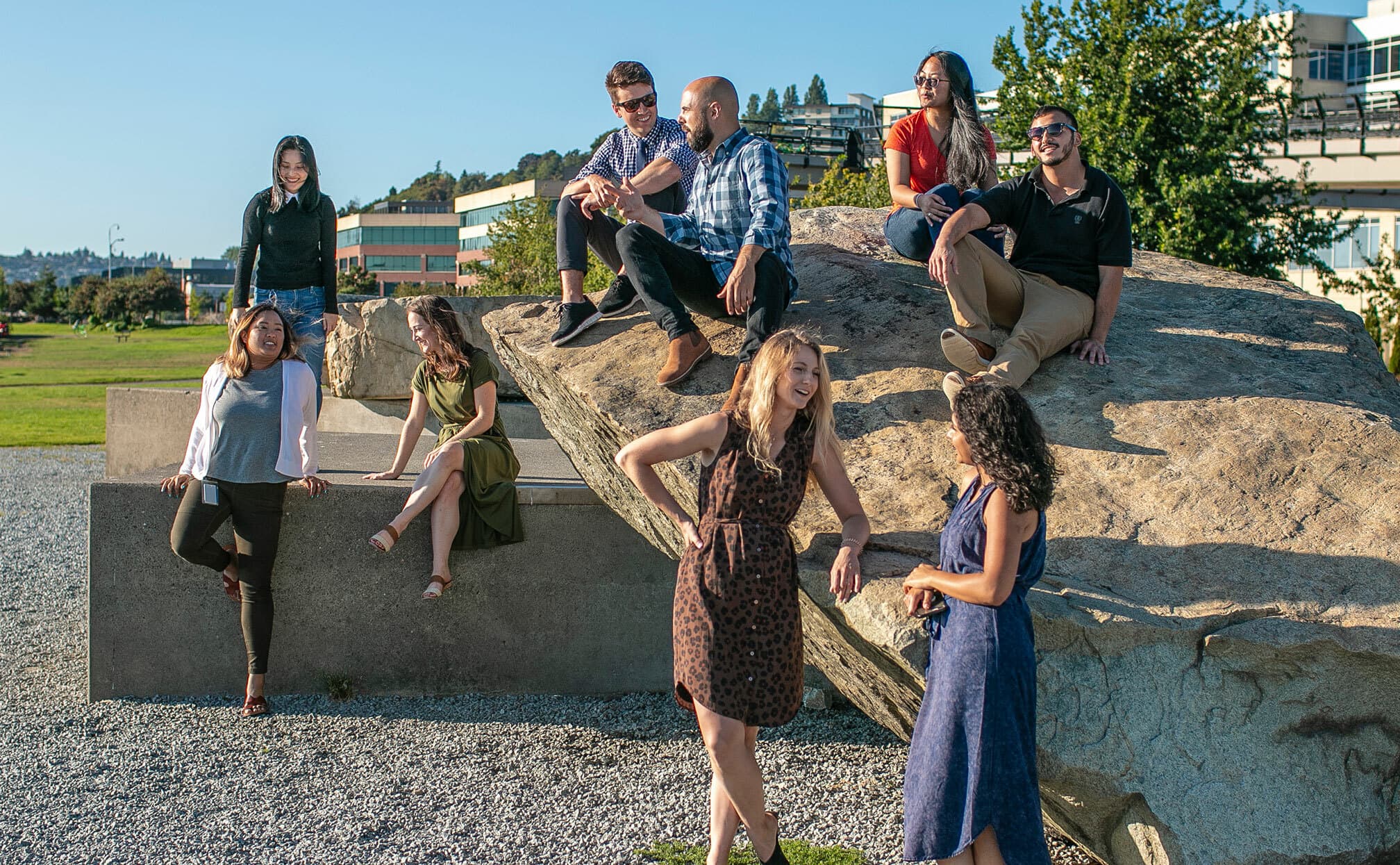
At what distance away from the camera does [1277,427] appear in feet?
15.4

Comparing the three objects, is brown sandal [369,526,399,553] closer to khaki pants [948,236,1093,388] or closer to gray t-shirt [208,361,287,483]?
gray t-shirt [208,361,287,483]

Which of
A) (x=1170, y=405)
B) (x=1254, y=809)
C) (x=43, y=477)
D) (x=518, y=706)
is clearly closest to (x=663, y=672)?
(x=518, y=706)

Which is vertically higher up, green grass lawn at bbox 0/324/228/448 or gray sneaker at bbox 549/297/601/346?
gray sneaker at bbox 549/297/601/346

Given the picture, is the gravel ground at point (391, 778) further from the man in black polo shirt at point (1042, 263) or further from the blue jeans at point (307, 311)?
the blue jeans at point (307, 311)

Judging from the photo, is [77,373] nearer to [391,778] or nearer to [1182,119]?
[1182,119]

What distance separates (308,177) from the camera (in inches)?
266

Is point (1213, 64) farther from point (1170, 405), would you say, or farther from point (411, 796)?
point (411, 796)

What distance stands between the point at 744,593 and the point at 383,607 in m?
3.08

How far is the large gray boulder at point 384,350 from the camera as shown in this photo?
10.4 meters

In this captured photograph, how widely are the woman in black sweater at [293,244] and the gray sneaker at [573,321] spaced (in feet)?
5.51

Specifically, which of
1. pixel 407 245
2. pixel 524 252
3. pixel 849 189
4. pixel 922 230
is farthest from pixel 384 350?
pixel 407 245

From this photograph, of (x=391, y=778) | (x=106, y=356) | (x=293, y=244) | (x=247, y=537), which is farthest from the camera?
(x=106, y=356)

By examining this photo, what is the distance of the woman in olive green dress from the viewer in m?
5.84

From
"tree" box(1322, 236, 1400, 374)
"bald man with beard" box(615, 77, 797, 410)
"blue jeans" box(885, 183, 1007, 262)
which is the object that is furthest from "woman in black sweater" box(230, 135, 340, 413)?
"tree" box(1322, 236, 1400, 374)
